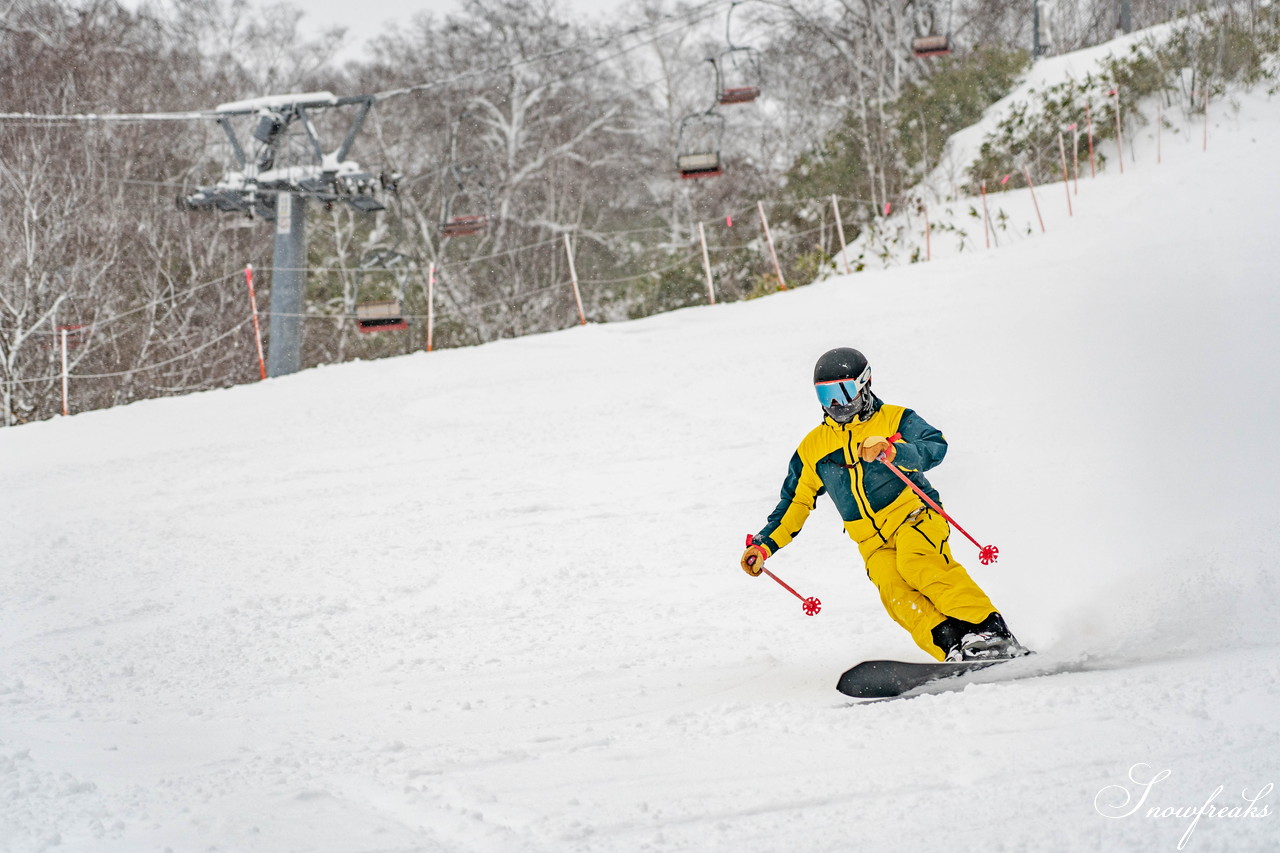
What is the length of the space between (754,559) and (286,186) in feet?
52.2

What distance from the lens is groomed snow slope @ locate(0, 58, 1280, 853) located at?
9.77 ft

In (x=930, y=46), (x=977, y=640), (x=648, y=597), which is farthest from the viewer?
(x=930, y=46)

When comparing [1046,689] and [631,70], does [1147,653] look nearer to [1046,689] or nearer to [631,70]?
[1046,689]

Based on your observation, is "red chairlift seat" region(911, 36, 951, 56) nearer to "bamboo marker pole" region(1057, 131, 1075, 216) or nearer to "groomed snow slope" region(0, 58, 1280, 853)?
"bamboo marker pole" region(1057, 131, 1075, 216)

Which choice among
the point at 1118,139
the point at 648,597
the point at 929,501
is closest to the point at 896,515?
the point at 929,501

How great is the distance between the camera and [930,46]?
755 inches

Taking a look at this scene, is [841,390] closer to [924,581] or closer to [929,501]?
[929,501]

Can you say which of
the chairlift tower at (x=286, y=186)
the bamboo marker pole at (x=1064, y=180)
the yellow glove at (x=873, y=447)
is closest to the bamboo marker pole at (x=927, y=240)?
the bamboo marker pole at (x=1064, y=180)

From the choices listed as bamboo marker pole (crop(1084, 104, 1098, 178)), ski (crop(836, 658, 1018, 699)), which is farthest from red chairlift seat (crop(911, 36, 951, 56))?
ski (crop(836, 658, 1018, 699))

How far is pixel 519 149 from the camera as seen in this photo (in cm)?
2798

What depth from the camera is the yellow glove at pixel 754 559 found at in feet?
14.9

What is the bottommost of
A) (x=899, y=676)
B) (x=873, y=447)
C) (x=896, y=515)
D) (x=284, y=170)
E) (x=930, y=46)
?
(x=899, y=676)

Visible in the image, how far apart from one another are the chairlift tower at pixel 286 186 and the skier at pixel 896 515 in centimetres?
1425

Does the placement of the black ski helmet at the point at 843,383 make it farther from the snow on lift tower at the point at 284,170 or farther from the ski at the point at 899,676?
the snow on lift tower at the point at 284,170
